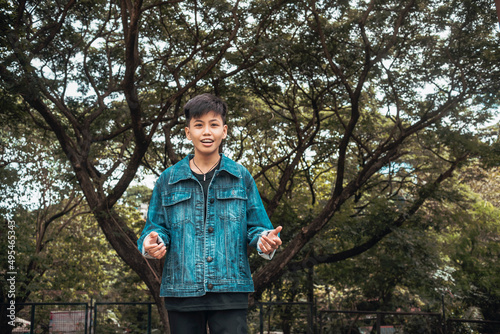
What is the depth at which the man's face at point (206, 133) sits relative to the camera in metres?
2.36

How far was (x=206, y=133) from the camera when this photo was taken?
7.72 ft

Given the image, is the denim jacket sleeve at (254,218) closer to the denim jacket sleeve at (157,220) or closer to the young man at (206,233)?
the young man at (206,233)

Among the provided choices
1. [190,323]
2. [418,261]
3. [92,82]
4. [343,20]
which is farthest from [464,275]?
[190,323]

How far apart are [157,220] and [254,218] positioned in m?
0.47

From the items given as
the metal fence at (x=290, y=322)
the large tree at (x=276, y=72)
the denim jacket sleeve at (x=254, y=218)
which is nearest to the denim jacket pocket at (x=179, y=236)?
the denim jacket sleeve at (x=254, y=218)

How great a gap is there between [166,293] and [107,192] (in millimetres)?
7727

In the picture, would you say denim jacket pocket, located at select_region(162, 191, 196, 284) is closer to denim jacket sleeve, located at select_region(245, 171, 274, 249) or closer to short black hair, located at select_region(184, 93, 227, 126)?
denim jacket sleeve, located at select_region(245, 171, 274, 249)

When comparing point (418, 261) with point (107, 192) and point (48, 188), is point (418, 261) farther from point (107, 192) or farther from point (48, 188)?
point (48, 188)

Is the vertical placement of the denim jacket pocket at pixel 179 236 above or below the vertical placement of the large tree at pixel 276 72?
below

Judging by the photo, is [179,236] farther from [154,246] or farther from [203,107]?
[203,107]

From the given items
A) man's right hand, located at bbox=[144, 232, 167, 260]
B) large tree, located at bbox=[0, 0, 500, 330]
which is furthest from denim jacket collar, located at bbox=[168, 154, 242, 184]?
large tree, located at bbox=[0, 0, 500, 330]

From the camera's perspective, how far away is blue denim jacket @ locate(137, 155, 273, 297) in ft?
7.05

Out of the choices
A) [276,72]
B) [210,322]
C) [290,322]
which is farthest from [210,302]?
[290,322]

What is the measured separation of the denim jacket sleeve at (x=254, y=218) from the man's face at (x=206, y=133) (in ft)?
0.75
